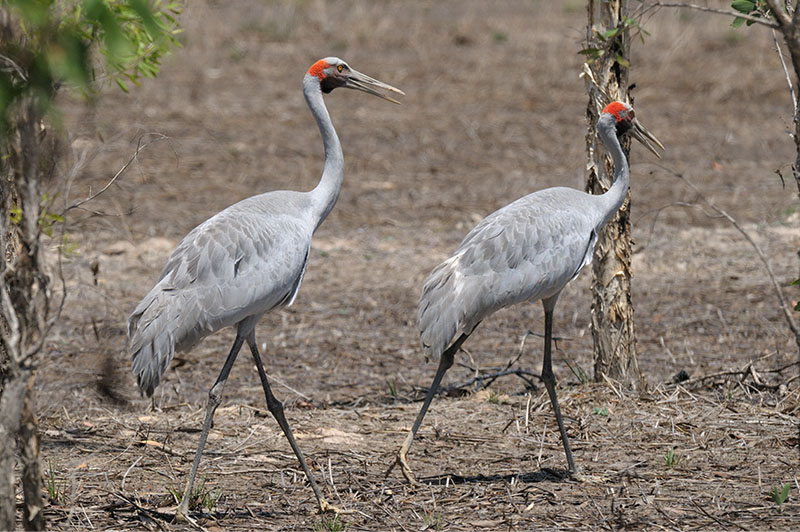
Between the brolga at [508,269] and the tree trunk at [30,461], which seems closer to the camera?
the tree trunk at [30,461]

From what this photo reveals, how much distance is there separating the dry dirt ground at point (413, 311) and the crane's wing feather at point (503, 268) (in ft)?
2.62

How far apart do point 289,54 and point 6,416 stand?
14.3 meters

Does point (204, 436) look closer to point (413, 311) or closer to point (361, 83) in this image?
point (361, 83)

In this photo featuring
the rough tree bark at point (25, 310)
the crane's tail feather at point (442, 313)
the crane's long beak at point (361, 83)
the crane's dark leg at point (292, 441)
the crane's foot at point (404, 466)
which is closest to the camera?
the rough tree bark at point (25, 310)

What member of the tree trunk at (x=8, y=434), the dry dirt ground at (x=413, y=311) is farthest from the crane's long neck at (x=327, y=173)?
the tree trunk at (x=8, y=434)

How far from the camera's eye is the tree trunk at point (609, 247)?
19.9ft

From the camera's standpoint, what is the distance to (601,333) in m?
6.27

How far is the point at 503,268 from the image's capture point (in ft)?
17.1

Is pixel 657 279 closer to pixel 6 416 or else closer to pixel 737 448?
pixel 737 448

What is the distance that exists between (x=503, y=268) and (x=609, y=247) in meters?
1.26

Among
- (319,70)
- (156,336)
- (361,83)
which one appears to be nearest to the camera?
(156,336)

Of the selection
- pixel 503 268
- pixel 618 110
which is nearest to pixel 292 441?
pixel 503 268

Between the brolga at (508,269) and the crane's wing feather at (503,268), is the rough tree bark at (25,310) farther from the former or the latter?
the crane's wing feather at (503,268)

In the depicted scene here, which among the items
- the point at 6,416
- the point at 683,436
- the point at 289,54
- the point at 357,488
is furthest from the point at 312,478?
the point at 289,54
